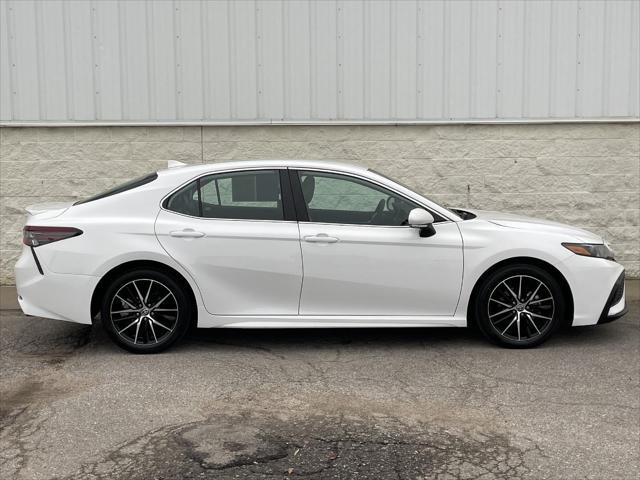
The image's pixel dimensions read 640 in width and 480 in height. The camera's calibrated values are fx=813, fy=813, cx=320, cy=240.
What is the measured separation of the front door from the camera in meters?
6.29

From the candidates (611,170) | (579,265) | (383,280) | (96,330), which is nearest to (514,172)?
(611,170)

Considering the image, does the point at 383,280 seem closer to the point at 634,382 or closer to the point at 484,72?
the point at 634,382

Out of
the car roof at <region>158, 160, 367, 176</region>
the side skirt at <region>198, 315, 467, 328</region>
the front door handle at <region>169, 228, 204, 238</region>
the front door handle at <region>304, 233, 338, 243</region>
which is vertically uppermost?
the car roof at <region>158, 160, 367, 176</region>

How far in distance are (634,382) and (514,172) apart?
439 cm

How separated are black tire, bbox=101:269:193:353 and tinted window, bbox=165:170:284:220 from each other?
23.6 inches

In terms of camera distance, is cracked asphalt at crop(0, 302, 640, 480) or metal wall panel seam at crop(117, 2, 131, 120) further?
metal wall panel seam at crop(117, 2, 131, 120)

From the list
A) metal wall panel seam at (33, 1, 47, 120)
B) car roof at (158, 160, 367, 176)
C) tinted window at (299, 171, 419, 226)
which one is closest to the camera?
tinted window at (299, 171, 419, 226)

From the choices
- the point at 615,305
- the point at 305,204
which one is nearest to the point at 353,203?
the point at 305,204

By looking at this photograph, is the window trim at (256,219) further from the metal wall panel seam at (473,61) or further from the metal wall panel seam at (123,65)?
the metal wall panel seam at (473,61)

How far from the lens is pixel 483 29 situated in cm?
955

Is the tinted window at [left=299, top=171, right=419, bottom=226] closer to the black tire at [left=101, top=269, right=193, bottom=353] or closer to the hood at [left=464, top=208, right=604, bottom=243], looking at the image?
the hood at [left=464, top=208, right=604, bottom=243]

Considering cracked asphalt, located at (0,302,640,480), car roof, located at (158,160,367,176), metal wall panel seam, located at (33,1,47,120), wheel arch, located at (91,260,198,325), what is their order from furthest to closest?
metal wall panel seam, located at (33,1,47,120), car roof, located at (158,160,367,176), wheel arch, located at (91,260,198,325), cracked asphalt, located at (0,302,640,480)

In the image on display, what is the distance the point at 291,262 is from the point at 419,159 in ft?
12.7

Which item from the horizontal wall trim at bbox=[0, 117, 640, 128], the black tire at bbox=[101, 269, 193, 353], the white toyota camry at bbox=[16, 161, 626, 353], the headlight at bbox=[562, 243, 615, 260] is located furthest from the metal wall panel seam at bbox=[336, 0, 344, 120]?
the black tire at bbox=[101, 269, 193, 353]
